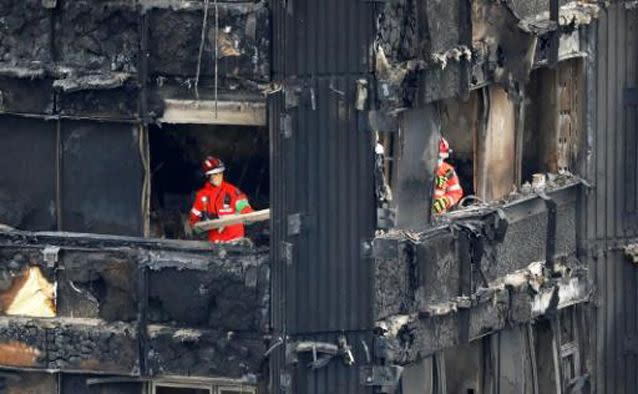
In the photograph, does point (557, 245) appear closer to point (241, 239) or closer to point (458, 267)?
point (458, 267)

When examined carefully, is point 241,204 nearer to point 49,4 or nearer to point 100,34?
point 100,34

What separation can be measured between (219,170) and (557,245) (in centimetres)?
612

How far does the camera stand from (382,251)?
36.3m

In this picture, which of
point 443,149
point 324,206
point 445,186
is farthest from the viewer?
point 445,186

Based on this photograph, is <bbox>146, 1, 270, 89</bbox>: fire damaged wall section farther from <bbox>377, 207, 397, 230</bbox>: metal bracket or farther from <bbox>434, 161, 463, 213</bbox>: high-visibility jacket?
<bbox>434, 161, 463, 213</bbox>: high-visibility jacket

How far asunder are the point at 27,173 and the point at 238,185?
2.01m

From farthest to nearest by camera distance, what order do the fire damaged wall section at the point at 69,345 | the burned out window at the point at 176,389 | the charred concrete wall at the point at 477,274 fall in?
the charred concrete wall at the point at 477,274 < the burned out window at the point at 176,389 < the fire damaged wall section at the point at 69,345

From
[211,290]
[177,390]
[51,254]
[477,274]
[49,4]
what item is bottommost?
[177,390]


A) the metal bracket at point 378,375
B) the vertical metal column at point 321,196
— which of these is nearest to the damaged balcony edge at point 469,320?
the metal bracket at point 378,375

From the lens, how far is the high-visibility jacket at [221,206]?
36656 millimetres

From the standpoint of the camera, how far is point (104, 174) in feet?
120

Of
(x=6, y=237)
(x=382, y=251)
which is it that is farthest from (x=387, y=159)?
(x=6, y=237)

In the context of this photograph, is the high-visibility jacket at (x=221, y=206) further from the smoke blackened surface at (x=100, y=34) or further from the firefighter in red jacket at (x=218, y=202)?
the smoke blackened surface at (x=100, y=34)

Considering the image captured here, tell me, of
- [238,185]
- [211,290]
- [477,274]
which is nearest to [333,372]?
[211,290]
